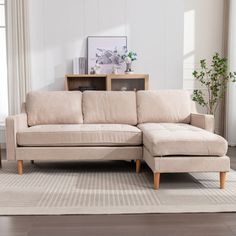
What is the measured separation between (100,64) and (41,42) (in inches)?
35.7

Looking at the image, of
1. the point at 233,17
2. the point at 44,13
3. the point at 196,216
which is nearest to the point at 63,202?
the point at 196,216

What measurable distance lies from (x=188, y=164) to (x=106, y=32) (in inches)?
124

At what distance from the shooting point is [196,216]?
2.60m

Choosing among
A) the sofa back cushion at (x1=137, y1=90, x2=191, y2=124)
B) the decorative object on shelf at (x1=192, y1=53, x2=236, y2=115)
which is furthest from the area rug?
the decorative object on shelf at (x1=192, y1=53, x2=236, y2=115)

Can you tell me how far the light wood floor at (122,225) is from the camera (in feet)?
7.56

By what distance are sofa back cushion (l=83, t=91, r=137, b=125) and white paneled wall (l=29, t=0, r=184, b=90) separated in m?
1.45

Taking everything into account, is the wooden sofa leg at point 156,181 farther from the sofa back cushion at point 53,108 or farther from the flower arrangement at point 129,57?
the flower arrangement at point 129,57

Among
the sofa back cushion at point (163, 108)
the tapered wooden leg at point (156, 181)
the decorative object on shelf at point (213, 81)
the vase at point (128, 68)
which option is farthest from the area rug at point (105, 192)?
the decorative object on shelf at point (213, 81)

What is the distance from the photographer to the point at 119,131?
3.87 meters

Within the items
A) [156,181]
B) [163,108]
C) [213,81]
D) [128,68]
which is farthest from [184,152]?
[213,81]

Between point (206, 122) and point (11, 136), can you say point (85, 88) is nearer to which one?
point (11, 136)

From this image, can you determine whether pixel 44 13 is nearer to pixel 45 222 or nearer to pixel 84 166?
pixel 84 166

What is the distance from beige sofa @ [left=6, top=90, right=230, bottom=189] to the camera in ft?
10.7

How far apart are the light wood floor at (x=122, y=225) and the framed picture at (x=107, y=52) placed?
11.5 feet
